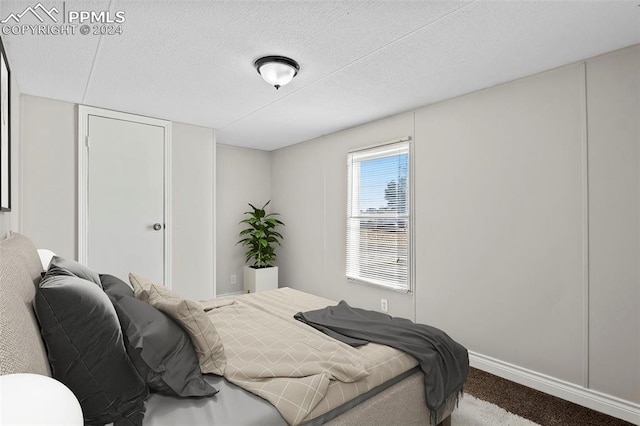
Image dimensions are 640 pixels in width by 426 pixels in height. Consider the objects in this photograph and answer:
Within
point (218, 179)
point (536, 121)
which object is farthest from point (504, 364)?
point (218, 179)

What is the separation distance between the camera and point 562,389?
2420mm

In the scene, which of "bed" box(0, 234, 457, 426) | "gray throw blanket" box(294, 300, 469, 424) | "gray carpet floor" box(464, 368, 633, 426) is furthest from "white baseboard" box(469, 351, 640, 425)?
"bed" box(0, 234, 457, 426)

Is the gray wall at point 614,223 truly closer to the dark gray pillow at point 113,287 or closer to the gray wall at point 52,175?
the dark gray pillow at point 113,287

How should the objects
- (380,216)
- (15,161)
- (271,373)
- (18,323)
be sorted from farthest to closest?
(380,216)
(15,161)
(271,373)
(18,323)

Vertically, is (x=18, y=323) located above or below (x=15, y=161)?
below

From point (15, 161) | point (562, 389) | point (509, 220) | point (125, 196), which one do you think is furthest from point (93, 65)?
point (562, 389)

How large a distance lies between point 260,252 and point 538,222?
3684 millimetres

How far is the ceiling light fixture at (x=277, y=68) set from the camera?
2352 mm

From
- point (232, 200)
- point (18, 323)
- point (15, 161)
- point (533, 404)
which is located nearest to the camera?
point (18, 323)

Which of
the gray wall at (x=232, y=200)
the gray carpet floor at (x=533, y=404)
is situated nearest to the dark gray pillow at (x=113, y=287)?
the gray carpet floor at (x=533, y=404)

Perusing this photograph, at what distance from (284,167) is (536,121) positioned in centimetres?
361

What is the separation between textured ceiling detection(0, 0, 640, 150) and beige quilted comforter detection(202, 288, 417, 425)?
1864 mm

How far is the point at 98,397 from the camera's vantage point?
1126 millimetres

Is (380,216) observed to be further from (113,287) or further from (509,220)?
(113,287)
